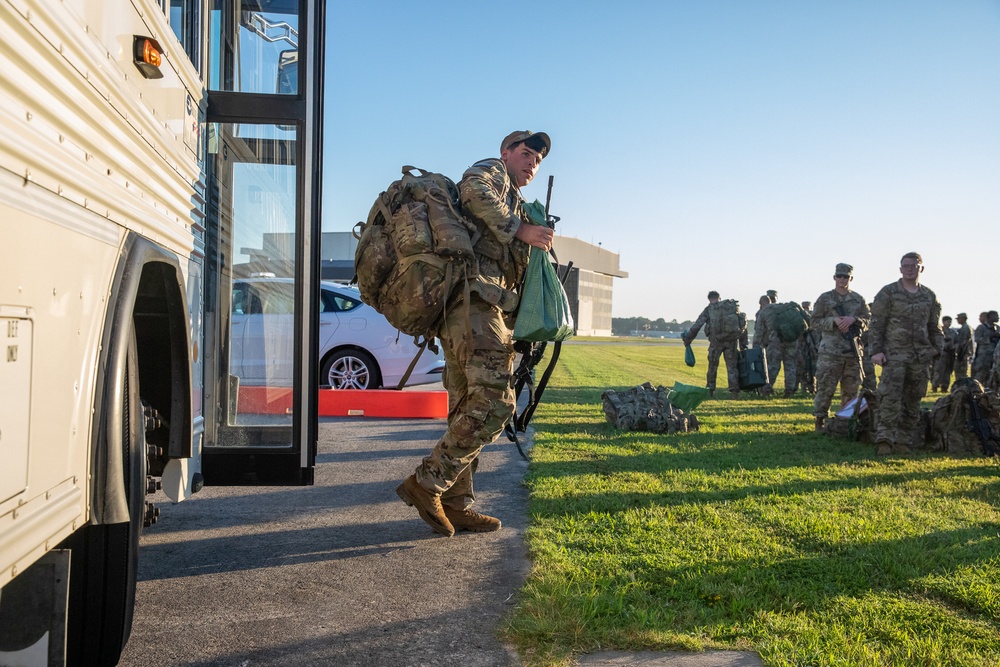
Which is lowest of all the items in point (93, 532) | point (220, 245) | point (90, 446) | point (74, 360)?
point (93, 532)

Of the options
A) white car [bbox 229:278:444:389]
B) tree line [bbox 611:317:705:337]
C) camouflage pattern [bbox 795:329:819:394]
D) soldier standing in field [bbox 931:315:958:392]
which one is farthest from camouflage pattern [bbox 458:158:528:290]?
tree line [bbox 611:317:705:337]

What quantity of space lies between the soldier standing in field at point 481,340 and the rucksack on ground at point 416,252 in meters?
0.09

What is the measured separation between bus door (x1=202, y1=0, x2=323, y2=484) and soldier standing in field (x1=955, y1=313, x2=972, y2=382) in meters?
18.9

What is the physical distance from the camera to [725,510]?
521 centimetres

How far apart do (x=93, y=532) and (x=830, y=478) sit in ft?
18.3

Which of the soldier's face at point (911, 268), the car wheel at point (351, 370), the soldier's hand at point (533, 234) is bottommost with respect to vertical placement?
the car wheel at point (351, 370)

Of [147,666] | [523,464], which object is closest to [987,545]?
[523,464]

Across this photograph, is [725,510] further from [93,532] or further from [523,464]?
[93,532]

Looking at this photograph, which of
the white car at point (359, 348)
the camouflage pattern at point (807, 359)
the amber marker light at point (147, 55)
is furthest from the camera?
the camouflage pattern at point (807, 359)

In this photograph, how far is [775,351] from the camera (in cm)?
1498

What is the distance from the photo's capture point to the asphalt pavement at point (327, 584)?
2920 millimetres

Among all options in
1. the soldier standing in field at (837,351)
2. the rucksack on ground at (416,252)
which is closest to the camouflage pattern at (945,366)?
the soldier standing in field at (837,351)

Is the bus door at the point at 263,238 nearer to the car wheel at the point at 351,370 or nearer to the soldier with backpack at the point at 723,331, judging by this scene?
the car wheel at the point at 351,370

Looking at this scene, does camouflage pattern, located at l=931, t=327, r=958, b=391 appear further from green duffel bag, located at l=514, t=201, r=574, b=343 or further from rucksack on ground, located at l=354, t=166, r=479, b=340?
rucksack on ground, located at l=354, t=166, r=479, b=340
